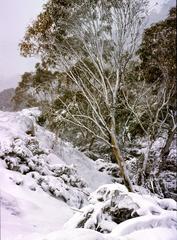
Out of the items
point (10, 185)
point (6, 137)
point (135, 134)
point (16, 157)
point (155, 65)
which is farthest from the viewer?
point (135, 134)

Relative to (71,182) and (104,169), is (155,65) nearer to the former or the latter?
(104,169)

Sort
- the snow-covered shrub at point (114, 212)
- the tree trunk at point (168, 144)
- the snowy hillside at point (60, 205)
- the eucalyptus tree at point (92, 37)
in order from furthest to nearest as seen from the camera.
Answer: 1. the tree trunk at point (168, 144)
2. the eucalyptus tree at point (92, 37)
3. the snow-covered shrub at point (114, 212)
4. the snowy hillside at point (60, 205)

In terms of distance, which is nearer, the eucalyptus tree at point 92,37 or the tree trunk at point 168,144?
the eucalyptus tree at point 92,37

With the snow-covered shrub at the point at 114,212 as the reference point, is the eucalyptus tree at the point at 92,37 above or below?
above

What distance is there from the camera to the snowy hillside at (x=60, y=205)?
3.57 metres

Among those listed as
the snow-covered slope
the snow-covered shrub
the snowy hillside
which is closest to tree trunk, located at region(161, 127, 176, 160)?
the snow-covered slope

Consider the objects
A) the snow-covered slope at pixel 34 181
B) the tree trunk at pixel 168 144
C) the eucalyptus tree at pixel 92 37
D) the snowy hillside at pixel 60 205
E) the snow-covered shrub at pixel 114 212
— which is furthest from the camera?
the tree trunk at pixel 168 144

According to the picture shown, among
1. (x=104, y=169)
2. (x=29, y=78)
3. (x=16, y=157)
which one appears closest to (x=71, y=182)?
(x=16, y=157)

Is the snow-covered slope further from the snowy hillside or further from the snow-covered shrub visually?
the snow-covered shrub

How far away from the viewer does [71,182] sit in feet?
25.5

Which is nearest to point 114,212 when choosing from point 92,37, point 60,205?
point 60,205

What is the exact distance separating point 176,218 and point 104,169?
6.85 meters

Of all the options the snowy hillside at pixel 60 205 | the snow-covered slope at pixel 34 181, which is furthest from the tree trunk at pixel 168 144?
the snowy hillside at pixel 60 205

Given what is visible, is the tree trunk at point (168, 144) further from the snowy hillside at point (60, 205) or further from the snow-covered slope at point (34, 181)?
the snowy hillside at point (60, 205)
